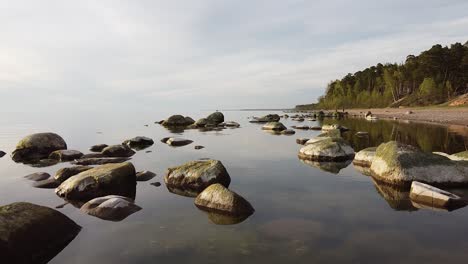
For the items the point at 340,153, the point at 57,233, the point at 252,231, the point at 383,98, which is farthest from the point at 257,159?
the point at 383,98

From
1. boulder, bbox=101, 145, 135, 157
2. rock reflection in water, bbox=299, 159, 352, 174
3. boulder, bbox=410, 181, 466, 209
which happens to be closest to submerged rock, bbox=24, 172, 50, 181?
boulder, bbox=101, 145, 135, 157

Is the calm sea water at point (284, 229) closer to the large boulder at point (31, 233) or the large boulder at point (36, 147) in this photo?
the large boulder at point (31, 233)

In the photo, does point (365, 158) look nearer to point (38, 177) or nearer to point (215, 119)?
point (38, 177)

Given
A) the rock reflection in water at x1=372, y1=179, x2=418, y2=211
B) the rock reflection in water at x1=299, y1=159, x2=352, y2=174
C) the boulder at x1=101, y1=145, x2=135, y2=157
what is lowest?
the rock reflection in water at x1=299, y1=159, x2=352, y2=174

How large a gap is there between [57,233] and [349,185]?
36.4 ft

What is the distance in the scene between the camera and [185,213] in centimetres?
1089

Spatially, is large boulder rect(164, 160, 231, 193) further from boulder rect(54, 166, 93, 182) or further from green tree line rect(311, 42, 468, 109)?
green tree line rect(311, 42, 468, 109)

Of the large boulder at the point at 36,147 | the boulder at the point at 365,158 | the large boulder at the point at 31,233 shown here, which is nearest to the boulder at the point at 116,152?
the large boulder at the point at 36,147

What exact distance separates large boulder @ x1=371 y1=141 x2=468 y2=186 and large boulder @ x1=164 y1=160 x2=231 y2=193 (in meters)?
7.12

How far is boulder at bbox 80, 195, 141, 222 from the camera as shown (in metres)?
10.6

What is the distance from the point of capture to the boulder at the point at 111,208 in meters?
10.6

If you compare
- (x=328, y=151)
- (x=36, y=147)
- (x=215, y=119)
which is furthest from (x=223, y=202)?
(x=215, y=119)

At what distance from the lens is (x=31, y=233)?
26.3 ft

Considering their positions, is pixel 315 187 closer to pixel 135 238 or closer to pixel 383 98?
pixel 135 238
